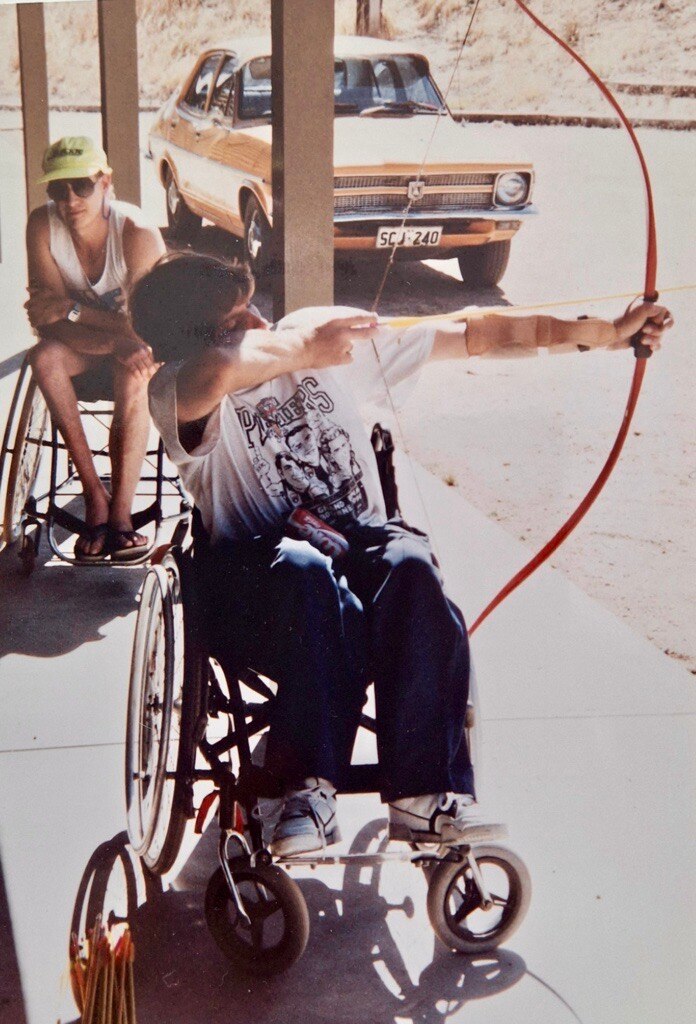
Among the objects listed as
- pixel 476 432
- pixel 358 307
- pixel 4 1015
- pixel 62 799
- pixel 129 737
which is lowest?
pixel 4 1015

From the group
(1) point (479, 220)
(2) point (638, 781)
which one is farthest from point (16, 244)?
(2) point (638, 781)

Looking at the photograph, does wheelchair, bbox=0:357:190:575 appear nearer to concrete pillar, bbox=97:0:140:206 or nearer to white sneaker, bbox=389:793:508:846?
concrete pillar, bbox=97:0:140:206

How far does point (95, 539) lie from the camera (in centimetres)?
250

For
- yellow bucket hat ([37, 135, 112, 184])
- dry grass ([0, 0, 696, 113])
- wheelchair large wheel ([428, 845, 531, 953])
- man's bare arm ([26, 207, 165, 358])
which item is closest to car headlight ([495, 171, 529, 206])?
dry grass ([0, 0, 696, 113])

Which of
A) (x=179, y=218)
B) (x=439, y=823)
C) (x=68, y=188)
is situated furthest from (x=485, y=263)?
(x=439, y=823)

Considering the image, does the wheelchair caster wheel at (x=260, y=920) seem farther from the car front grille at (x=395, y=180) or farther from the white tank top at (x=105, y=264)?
the car front grille at (x=395, y=180)

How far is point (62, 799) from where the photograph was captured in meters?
2.43

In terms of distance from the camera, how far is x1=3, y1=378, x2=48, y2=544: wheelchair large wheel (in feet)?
7.99

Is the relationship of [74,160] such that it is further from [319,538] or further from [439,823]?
[439,823]

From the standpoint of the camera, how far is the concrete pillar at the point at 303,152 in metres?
2.32

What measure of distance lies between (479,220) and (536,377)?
34cm

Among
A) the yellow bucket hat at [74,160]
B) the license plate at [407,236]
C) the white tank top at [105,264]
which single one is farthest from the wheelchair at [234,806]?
the yellow bucket hat at [74,160]

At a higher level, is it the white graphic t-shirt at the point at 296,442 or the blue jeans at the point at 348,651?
the white graphic t-shirt at the point at 296,442

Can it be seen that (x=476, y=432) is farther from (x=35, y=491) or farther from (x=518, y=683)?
(x=35, y=491)
